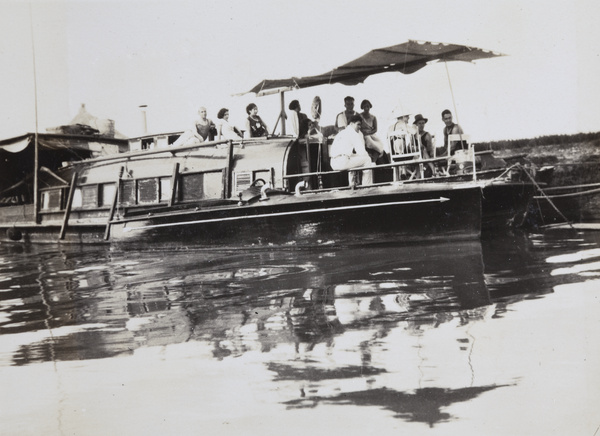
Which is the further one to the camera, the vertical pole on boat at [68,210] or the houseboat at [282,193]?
the vertical pole on boat at [68,210]

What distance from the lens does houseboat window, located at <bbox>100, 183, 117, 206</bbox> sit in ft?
44.6

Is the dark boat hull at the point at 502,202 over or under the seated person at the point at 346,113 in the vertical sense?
under

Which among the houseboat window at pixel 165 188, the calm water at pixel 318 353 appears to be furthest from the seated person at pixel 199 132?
the calm water at pixel 318 353

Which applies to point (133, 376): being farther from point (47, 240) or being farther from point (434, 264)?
point (47, 240)

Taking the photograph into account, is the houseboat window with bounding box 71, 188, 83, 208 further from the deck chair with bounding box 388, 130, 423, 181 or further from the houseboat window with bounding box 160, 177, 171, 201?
the deck chair with bounding box 388, 130, 423, 181

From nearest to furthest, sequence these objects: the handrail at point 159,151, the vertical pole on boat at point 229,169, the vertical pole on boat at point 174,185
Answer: the vertical pole on boat at point 229,169, the handrail at point 159,151, the vertical pole on boat at point 174,185

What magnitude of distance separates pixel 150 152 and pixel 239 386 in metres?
9.53

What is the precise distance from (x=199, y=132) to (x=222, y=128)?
684 mm

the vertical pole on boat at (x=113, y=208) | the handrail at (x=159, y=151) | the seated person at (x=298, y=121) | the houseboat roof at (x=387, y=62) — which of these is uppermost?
the houseboat roof at (x=387, y=62)

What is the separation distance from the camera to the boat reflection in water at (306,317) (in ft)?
12.0

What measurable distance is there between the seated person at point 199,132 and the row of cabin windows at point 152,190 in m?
0.68

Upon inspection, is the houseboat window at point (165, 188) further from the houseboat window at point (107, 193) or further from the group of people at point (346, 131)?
the houseboat window at point (107, 193)

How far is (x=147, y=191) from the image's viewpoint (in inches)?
503

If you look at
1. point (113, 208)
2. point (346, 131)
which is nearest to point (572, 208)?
point (346, 131)
